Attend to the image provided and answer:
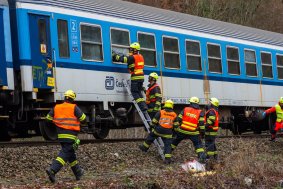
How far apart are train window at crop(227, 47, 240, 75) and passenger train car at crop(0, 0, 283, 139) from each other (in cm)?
3

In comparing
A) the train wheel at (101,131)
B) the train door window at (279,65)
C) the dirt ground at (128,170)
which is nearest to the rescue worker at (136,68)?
the dirt ground at (128,170)

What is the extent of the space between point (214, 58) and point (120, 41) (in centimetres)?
424

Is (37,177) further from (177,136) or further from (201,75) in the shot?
(201,75)

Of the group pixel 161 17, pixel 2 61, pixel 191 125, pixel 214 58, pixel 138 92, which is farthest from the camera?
pixel 214 58

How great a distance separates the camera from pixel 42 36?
45.2 feet

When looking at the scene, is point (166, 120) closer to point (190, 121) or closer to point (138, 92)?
point (190, 121)

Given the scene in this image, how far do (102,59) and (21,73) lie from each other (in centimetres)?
256

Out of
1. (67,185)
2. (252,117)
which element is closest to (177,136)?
(67,185)

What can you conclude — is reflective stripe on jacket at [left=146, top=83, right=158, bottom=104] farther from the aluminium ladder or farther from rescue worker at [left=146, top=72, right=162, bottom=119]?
the aluminium ladder

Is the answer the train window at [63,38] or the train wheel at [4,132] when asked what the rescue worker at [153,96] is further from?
the train wheel at [4,132]

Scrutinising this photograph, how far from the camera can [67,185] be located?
30.0ft

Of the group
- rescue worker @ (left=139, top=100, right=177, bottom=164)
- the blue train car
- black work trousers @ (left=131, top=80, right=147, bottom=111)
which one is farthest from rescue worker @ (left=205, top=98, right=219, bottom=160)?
the blue train car

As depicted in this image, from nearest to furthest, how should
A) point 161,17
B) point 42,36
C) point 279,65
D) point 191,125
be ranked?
point 191,125 → point 42,36 → point 161,17 → point 279,65

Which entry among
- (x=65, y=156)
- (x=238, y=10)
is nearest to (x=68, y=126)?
(x=65, y=156)
